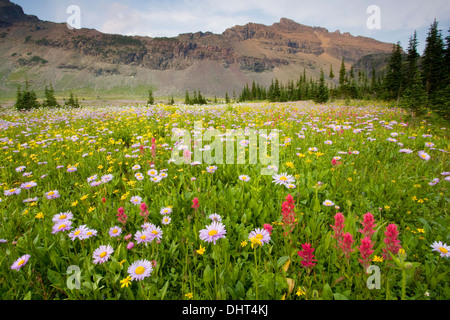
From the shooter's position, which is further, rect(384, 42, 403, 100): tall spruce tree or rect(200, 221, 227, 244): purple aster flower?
rect(384, 42, 403, 100): tall spruce tree

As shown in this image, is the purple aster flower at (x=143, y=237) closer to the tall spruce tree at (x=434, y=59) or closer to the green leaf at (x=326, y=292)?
the green leaf at (x=326, y=292)

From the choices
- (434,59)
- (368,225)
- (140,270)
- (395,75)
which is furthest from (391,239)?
(395,75)

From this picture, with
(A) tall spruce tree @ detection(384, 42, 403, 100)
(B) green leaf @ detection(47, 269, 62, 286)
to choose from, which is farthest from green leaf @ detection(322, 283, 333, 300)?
(A) tall spruce tree @ detection(384, 42, 403, 100)

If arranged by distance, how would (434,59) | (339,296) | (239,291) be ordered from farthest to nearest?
(434,59), (239,291), (339,296)

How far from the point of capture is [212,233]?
6.23 ft

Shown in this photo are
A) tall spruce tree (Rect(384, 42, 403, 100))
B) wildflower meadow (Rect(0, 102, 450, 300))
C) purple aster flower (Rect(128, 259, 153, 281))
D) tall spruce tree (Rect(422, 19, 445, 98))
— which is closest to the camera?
purple aster flower (Rect(128, 259, 153, 281))

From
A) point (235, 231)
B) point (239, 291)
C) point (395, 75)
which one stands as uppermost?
point (395, 75)

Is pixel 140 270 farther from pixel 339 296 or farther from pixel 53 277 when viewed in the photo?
pixel 339 296

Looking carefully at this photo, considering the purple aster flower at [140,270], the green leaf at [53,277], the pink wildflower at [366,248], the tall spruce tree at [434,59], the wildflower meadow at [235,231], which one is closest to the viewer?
the pink wildflower at [366,248]

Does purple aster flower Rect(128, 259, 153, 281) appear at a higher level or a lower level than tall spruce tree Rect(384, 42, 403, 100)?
lower

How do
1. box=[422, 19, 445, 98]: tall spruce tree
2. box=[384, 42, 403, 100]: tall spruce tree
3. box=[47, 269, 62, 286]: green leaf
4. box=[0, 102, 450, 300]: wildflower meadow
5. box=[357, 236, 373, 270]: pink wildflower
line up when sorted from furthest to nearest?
1. box=[384, 42, 403, 100]: tall spruce tree
2. box=[422, 19, 445, 98]: tall spruce tree
3. box=[47, 269, 62, 286]: green leaf
4. box=[0, 102, 450, 300]: wildflower meadow
5. box=[357, 236, 373, 270]: pink wildflower

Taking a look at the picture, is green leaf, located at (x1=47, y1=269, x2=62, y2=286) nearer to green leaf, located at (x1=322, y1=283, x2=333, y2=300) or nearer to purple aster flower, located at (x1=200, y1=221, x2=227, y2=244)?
purple aster flower, located at (x1=200, y1=221, x2=227, y2=244)

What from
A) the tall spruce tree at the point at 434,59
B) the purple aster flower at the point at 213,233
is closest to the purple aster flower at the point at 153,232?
the purple aster flower at the point at 213,233
